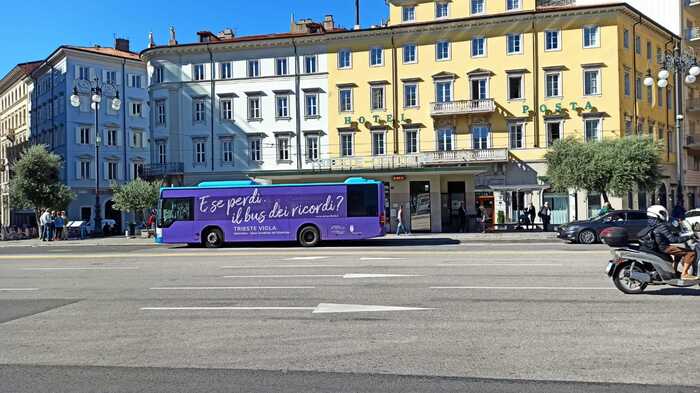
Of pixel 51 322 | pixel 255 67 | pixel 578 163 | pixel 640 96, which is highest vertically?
pixel 255 67

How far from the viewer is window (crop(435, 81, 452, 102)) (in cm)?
4738

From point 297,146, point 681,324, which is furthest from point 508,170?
point 681,324

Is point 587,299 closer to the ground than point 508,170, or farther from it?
closer to the ground

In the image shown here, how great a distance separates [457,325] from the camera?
29.3 feet

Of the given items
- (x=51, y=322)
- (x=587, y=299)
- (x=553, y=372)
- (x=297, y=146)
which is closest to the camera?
(x=553, y=372)

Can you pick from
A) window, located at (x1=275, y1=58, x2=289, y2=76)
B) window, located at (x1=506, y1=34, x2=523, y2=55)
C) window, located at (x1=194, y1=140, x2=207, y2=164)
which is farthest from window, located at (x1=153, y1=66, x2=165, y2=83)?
window, located at (x1=506, y1=34, x2=523, y2=55)

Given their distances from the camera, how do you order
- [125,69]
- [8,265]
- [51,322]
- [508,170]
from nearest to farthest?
[51,322] → [8,265] → [508,170] → [125,69]

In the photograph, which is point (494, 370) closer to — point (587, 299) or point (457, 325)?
point (457, 325)

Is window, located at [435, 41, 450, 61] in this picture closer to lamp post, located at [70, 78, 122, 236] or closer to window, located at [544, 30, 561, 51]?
window, located at [544, 30, 561, 51]

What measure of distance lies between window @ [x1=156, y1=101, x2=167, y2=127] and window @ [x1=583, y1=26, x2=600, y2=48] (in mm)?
32397

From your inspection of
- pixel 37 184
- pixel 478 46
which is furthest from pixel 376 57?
pixel 37 184

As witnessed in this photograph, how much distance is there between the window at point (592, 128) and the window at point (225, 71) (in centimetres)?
2705

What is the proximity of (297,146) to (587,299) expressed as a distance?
134ft

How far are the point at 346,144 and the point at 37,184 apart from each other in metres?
21.8
